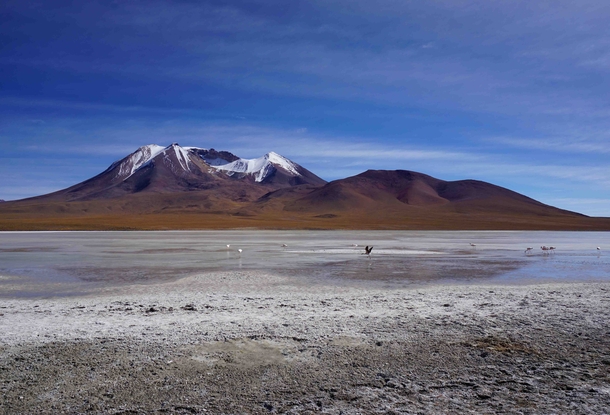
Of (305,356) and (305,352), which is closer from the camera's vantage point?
(305,356)

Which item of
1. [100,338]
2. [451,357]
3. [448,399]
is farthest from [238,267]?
[448,399]

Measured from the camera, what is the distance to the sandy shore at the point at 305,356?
5.51 m

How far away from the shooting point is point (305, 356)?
701 cm

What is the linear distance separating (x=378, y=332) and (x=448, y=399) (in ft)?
9.10

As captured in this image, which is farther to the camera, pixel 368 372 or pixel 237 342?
pixel 237 342

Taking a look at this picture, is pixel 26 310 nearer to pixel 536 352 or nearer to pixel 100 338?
pixel 100 338

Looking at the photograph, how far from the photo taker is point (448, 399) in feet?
18.3

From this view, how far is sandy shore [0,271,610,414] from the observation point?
18.1ft

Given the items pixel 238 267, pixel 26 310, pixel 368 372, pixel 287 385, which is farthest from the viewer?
pixel 238 267

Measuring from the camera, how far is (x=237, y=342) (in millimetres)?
7652

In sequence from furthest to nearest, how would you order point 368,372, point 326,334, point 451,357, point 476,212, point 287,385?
1. point 476,212
2. point 326,334
3. point 451,357
4. point 368,372
5. point 287,385

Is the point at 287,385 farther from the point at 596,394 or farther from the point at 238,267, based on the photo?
the point at 238,267

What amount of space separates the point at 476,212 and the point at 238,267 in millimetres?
140319

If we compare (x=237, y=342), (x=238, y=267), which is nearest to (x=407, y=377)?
(x=237, y=342)
